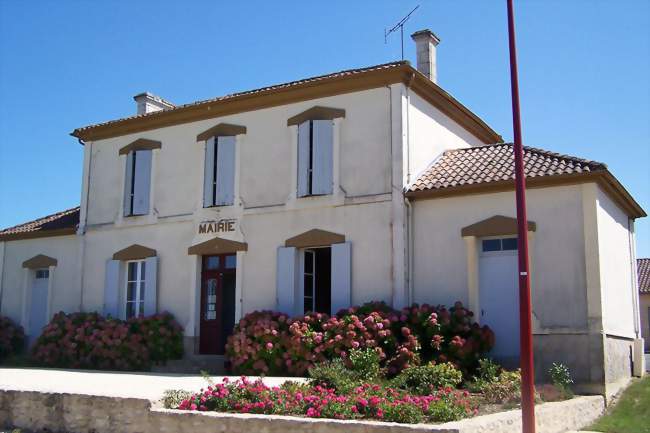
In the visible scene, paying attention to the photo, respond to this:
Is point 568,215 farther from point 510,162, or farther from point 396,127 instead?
point 396,127

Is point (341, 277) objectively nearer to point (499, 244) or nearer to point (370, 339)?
point (370, 339)

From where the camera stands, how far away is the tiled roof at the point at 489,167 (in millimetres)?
13375

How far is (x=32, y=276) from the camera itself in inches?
833

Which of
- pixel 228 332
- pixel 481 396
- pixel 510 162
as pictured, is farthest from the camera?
pixel 228 332

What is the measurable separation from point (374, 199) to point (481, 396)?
5097 millimetres

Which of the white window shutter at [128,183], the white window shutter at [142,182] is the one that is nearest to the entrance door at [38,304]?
the white window shutter at [128,183]

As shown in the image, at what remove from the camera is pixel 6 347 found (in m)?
19.8

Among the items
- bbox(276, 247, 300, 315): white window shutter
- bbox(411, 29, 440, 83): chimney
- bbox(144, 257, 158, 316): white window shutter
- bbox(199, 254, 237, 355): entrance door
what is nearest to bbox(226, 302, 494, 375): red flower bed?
bbox(276, 247, 300, 315): white window shutter

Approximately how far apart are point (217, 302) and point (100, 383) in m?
5.07

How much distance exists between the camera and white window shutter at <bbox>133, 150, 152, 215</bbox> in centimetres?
1833

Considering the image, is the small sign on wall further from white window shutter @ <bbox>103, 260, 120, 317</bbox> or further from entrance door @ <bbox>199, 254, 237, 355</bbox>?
white window shutter @ <bbox>103, 260, 120, 317</bbox>

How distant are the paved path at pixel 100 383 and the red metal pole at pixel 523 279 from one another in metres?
4.83

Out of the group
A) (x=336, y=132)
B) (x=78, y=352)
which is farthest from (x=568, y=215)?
(x=78, y=352)

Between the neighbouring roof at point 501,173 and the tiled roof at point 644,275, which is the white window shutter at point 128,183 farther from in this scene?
the tiled roof at point 644,275
